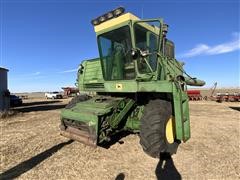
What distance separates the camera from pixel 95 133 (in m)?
5.27

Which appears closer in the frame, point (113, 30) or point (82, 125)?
point (82, 125)

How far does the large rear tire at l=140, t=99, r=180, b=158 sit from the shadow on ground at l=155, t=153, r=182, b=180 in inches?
6.5

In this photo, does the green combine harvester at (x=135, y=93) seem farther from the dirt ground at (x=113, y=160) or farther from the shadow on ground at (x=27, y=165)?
the shadow on ground at (x=27, y=165)

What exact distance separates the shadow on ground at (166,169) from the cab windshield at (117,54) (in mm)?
2094

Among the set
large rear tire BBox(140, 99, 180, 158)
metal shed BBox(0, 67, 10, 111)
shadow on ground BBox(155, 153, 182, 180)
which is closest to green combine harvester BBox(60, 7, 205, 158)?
large rear tire BBox(140, 99, 180, 158)

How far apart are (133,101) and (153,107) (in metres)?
0.94

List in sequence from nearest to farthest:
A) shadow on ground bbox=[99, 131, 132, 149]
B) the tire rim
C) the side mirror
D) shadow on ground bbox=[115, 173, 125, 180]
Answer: shadow on ground bbox=[115, 173, 125, 180]
the tire rim
the side mirror
shadow on ground bbox=[99, 131, 132, 149]

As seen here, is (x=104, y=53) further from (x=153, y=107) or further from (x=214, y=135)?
(x=214, y=135)

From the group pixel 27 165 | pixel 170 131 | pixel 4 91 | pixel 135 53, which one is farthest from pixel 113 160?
pixel 4 91

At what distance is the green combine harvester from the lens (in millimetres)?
5246

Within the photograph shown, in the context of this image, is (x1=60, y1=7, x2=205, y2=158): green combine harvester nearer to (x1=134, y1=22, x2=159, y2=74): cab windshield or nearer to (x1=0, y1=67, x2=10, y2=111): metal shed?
(x1=134, y1=22, x2=159, y2=74): cab windshield

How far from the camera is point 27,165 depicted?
4906 mm

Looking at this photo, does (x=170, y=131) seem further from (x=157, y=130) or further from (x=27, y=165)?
(x=27, y=165)

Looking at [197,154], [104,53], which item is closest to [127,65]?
[104,53]
